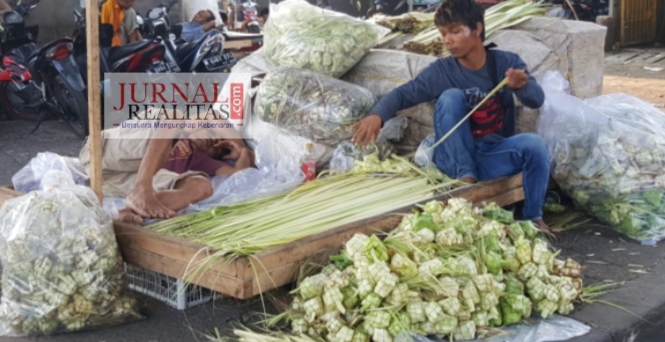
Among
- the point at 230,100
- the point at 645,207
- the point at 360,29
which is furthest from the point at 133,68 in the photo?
the point at 645,207

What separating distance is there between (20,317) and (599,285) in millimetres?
2708

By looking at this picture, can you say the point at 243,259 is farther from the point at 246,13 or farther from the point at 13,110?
the point at 246,13

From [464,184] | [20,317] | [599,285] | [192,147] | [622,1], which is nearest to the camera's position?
[20,317]

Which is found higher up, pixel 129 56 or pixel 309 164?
pixel 129 56

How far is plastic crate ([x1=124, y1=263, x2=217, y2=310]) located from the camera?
365cm

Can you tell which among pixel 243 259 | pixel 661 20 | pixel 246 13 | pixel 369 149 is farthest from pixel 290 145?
pixel 661 20

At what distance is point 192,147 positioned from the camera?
486 centimetres

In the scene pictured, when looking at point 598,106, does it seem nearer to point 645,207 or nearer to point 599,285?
point 645,207

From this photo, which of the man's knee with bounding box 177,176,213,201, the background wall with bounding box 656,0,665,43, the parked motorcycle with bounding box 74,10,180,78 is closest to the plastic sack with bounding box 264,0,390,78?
the man's knee with bounding box 177,176,213,201

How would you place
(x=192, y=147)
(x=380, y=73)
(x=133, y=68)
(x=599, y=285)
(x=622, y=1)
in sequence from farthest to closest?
1. (x=622, y=1)
2. (x=133, y=68)
3. (x=380, y=73)
4. (x=192, y=147)
5. (x=599, y=285)

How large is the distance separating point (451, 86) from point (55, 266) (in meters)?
2.48

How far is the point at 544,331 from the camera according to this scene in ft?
11.0

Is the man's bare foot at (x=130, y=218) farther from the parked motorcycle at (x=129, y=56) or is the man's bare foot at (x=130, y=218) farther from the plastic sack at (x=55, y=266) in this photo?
the parked motorcycle at (x=129, y=56)

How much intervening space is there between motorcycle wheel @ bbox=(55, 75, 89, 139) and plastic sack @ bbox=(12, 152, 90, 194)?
131 inches
